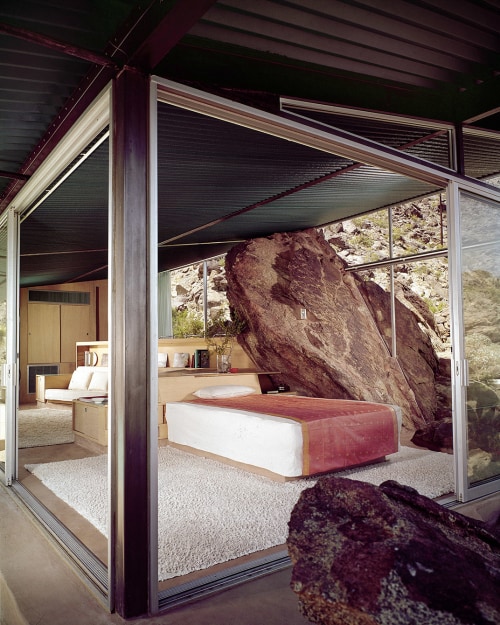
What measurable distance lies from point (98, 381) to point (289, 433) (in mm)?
5661

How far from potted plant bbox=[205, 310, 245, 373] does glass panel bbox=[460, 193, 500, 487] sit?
359cm

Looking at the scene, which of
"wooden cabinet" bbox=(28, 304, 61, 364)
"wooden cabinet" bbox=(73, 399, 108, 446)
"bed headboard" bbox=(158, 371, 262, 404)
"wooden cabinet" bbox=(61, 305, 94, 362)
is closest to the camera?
"wooden cabinet" bbox=(73, 399, 108, 446)

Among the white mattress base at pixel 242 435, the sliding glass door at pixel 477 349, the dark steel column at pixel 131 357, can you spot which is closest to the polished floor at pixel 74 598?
the dark steel column at pixel 131 357

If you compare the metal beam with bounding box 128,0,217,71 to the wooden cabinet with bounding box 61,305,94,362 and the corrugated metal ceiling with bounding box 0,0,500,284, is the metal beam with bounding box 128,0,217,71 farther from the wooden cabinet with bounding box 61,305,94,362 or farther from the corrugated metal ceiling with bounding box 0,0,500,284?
the wooden cabinet with bounding box 61,305,94,362

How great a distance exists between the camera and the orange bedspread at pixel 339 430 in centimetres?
418

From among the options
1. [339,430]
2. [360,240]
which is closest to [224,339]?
[339,430]

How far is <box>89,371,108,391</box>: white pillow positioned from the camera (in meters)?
8.74

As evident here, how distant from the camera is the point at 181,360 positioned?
7727 millimetres

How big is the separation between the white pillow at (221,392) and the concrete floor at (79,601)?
3.01 m

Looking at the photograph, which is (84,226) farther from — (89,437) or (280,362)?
(280,362)

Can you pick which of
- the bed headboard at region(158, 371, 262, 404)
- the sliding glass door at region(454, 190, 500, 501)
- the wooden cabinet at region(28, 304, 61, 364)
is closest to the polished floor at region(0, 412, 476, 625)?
the sliding glass door at region(454, 190, 500, 501)

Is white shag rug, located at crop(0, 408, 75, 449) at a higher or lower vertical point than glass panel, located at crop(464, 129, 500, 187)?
lower

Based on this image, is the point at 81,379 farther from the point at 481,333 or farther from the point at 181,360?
the point at 481,333

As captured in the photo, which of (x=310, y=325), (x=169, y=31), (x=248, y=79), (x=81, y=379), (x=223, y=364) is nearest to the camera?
(x=169, y=31)
